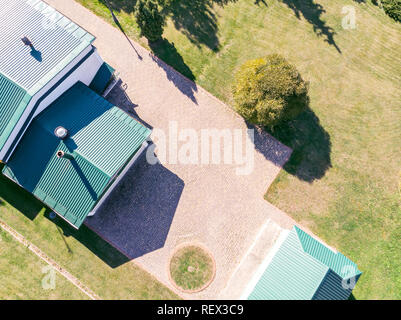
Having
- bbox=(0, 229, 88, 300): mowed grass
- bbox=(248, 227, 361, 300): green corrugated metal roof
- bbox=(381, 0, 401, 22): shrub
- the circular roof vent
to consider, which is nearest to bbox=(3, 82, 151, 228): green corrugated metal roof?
the circular roof vent

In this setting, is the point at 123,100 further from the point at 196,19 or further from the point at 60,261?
the point at 60,261

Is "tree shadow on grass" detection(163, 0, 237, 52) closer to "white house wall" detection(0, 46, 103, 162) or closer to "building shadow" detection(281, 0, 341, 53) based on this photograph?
"building shadow" detection(281, 0, 341, 53)

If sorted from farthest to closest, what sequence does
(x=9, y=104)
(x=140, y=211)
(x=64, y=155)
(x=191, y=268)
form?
(x=140, y=211)
(x=191, y=268)
(x=64, y=155)
(x=9, y=104)

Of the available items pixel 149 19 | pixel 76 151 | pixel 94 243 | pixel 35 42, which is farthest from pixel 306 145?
pixel 35 42

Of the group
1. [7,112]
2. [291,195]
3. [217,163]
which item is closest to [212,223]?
[217,163]

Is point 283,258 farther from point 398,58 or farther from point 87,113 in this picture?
point 398,58

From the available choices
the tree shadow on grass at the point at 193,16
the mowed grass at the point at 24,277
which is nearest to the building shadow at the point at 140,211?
the mowed grass at the point at 24,277

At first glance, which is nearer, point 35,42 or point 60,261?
point 35,42
